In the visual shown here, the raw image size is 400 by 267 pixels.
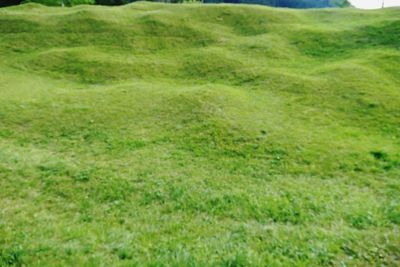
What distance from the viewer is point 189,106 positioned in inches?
710

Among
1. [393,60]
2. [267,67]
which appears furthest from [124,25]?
Answer: [393,60]

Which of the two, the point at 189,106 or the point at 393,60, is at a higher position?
the point at 393,60

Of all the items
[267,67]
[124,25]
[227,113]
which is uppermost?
[124,25]

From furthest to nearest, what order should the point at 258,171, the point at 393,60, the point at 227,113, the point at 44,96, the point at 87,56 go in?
the point at 87,56, the point at 393,60, the point at 44,96, the point at 227,113, the point at 258,171

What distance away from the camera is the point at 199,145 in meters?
14.6

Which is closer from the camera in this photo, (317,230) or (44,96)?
(317,230)

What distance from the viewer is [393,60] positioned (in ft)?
81.9

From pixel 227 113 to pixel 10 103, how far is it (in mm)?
10780

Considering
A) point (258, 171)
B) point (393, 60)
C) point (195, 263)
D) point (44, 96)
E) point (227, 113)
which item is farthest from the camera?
point (393, 60)

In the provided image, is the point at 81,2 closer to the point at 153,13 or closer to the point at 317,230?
the point at 153,13

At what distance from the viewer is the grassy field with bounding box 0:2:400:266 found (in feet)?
28.2

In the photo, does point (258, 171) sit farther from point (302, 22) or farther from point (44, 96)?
point (302, 22)

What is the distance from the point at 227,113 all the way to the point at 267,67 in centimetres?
936

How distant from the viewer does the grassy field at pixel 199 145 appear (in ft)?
28.2
